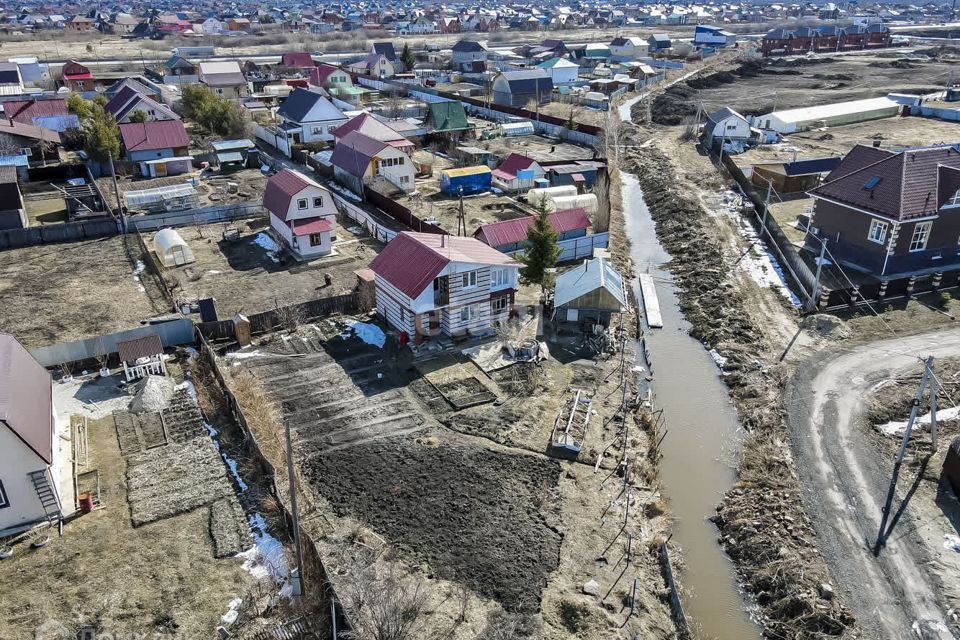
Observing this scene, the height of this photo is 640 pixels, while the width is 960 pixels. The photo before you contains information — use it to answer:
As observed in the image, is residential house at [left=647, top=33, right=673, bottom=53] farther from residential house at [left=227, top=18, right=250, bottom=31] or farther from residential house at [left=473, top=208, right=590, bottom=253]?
residential house at [left=227, top=18, right=250, bottom=31]

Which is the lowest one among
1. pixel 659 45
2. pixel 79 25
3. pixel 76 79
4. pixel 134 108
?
pixel 134 108

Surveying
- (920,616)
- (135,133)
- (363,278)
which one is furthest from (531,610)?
(135,133)

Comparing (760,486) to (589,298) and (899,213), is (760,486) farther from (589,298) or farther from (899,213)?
(899,213)

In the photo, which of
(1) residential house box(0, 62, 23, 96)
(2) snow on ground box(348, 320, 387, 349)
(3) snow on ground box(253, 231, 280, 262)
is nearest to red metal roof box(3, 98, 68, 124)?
(1) residential house box(0, 62, 23, 96)

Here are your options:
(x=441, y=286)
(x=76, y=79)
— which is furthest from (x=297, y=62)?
(x=441, y=286)

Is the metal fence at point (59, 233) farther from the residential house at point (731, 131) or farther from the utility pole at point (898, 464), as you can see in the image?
the residential house at point (731, 131)
